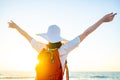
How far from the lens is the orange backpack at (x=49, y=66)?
127 inches

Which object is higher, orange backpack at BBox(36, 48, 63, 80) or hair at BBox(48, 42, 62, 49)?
hair at BBox(48, 42, 62, 49)

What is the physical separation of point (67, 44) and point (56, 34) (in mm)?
187

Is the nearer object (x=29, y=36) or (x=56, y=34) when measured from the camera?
(x=56, y=34)

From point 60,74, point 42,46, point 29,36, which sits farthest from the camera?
point 29,36

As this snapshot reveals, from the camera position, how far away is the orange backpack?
323 cm

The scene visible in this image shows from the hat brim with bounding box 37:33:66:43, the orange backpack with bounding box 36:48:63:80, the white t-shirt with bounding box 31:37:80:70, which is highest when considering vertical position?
the hat brim with bounding box 37:33:66:43

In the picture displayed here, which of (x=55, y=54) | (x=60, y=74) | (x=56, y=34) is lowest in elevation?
(x=60, y=74)

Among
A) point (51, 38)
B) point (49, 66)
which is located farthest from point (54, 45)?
point (49, 66)

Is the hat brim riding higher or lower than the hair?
higher

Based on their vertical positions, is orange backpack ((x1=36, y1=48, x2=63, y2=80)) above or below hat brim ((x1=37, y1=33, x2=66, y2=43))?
below

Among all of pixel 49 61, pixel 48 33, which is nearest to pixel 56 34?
pixel 48 33

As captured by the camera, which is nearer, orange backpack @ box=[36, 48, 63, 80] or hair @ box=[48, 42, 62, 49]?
orange backpack @ box=[36, 48, 63, 80]

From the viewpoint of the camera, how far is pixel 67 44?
10.8 feet

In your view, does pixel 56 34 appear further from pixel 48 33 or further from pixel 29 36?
pixel 29 36
